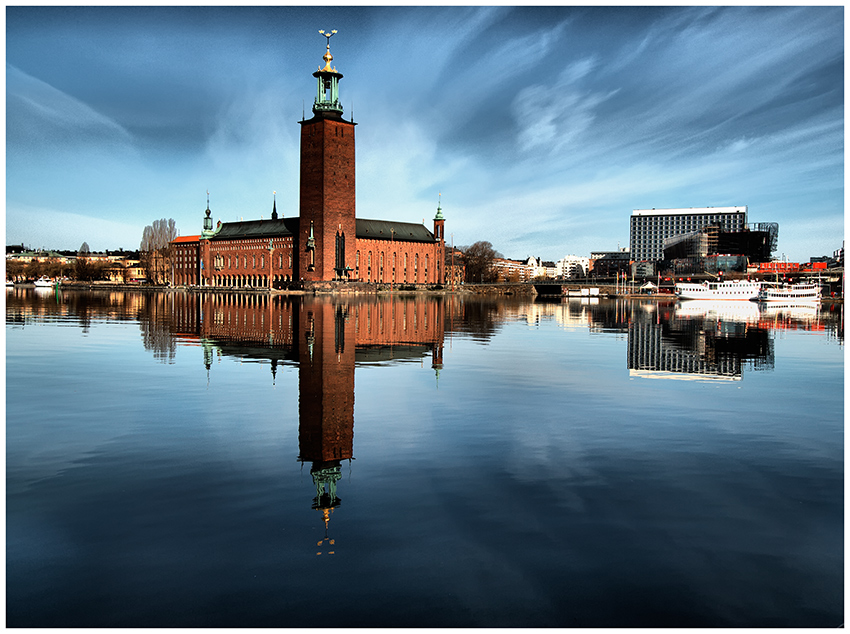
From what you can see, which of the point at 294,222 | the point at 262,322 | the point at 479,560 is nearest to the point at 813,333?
the point at 262,322

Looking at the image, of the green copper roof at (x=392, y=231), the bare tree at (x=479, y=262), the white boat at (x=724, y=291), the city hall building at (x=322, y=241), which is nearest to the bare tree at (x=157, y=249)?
the city hall building at (x=322, y=241)

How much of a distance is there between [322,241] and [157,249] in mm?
59803

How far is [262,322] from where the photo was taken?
33.4 m

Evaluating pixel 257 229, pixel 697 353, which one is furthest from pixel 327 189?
pixel 697 353

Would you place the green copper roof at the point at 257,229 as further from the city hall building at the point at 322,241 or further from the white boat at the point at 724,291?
the white boat at the point at 724,291

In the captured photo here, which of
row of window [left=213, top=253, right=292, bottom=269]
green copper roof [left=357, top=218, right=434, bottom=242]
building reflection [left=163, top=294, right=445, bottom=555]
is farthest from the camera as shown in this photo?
green copper roof [left=357, top=218, right=434, bottom=242]

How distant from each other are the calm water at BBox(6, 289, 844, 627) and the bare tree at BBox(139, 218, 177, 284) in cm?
14836

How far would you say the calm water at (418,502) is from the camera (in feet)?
15.2

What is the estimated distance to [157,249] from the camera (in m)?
152

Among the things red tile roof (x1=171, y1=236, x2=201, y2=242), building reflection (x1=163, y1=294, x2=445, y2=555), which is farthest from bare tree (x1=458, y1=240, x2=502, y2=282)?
building reflection (x1=163, y1=294, x2=445, y2=555)

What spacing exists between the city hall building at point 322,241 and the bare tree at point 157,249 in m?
4.52

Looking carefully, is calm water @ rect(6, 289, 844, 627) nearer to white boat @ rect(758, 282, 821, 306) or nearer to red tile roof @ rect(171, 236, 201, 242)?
white boat @ rect(758, 282, 821, 306)

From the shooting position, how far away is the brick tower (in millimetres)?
111000

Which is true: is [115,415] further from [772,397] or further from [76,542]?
[772,397]
